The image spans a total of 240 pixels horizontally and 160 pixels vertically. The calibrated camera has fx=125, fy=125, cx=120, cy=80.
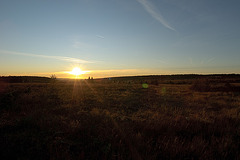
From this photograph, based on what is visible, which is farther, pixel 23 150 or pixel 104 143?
pixel 104 143

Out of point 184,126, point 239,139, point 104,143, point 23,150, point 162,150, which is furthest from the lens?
point 184,126

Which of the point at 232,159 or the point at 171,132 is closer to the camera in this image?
the point at 232,159

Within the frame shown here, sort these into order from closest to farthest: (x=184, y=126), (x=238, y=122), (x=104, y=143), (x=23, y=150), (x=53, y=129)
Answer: (x=23, y=150)
(x=104, y=143)
(x=53, y=129)
(x=184, y=126)
(x=238, y=122)

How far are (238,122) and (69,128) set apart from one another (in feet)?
20.4

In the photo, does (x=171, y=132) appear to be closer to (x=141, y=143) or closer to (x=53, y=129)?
(x=141, y=143)

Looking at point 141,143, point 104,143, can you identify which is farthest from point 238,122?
point 104,143

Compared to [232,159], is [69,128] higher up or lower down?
higher up

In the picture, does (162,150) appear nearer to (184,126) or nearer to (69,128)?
(184,126)

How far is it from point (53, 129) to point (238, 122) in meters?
6.69

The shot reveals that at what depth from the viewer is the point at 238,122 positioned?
484 cm

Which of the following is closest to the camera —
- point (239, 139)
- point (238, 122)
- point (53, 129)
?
point (239, 139)

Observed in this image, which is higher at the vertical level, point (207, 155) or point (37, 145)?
point (37, 145)

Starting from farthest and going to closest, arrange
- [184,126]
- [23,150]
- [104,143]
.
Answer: [184,126] → [104,143] → [23,150]

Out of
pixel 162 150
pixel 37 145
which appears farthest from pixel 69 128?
pixel 162 150
